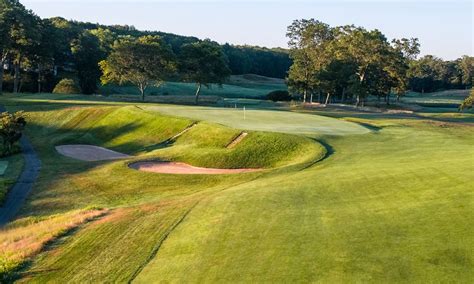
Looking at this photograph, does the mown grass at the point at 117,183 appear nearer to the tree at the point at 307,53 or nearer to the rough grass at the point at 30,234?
the rough grass at the point at 30,234

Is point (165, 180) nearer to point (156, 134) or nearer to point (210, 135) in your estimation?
point (210, 135)

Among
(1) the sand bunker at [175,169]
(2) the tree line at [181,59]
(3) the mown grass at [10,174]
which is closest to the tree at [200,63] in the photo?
(2) the tree line at [181,59]

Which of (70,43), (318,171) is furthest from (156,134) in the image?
(70,43)

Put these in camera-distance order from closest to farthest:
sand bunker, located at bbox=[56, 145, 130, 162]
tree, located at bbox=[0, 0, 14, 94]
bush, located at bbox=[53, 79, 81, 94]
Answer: sand bunker, located at bbox=[56, 145, 130, 162], tree, located at bbox=[0, 0, 14, 94], bush, located at bbox=[53, 79, 81, 94]

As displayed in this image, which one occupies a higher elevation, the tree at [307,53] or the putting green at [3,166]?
the tree at [307,53]

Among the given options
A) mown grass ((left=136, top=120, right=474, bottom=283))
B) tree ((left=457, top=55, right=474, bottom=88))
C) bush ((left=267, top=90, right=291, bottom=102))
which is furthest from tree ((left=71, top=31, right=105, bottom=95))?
tree ((left=457, top=55, right=474, bottom=88))

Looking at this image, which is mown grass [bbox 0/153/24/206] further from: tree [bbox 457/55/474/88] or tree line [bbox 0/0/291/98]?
tree [bbox 457/55/474/88]
